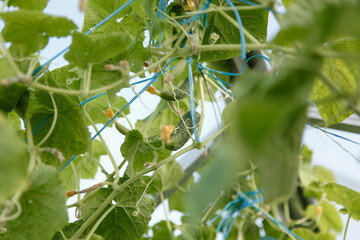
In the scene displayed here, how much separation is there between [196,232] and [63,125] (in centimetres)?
45

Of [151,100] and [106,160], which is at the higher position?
[151,100]

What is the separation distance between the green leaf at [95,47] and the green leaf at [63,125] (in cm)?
11

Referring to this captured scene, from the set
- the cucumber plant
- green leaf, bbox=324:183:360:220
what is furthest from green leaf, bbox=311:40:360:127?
green leaf, bbox=324:183:360:220

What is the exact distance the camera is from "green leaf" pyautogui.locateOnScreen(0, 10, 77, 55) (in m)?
0.42

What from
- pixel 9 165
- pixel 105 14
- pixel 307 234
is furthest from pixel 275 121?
pixel 307 234

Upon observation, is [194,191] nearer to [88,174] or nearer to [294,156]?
[294,156]

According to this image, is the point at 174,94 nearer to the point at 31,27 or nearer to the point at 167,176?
the point at 31,27

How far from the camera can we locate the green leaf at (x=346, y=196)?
882 millimetres

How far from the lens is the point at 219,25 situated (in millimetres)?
739

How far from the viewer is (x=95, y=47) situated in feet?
1.57

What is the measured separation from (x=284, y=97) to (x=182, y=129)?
55 cm

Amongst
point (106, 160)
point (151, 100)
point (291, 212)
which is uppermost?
point (151, 100)

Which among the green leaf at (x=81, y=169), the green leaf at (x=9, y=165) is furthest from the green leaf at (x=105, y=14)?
the green leaf at (x=9, y=165)

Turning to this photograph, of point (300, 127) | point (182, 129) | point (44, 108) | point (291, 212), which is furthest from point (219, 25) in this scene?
point (291, 212)
